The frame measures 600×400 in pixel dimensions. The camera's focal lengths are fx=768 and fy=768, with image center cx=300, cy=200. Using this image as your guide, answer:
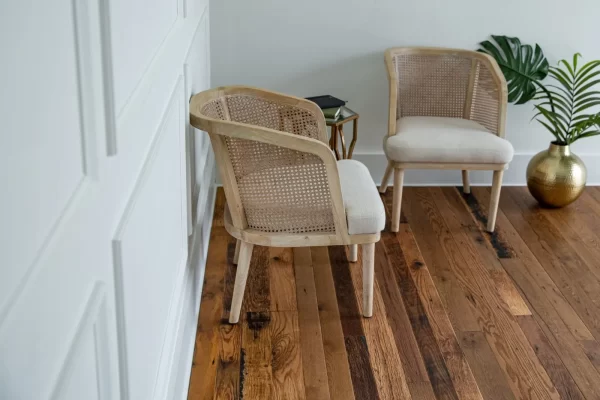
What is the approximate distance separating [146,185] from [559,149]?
2667mm

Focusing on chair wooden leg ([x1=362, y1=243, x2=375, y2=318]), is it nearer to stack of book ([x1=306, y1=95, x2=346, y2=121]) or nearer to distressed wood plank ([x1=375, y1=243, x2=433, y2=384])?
distressed wood plank ([x1=375, y1=243, x2=433, y2=384])

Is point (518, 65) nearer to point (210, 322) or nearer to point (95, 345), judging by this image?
point (210, 322)

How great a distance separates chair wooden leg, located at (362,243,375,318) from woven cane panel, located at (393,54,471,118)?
131 cm

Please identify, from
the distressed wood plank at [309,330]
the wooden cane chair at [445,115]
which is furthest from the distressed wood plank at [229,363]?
the wooden cane chair at [445,115]

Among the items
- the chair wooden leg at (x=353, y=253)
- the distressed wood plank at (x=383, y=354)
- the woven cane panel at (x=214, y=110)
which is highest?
the woven cane panel at (x=214, y=110)

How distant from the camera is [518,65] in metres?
3.88

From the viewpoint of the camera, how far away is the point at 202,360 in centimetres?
261

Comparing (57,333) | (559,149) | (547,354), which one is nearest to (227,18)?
(559,149)

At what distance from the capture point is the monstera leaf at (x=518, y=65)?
3885 mm

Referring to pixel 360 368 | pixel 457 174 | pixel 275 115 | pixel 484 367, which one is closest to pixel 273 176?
pixel 275 115

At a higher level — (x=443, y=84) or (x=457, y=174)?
(x=443, y=84)

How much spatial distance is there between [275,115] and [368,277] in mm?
736

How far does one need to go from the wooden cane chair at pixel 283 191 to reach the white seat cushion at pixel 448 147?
1.89ft

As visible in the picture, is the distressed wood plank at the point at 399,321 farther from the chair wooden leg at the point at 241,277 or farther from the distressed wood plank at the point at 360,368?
the chair wooden leg at the point at 241,277
